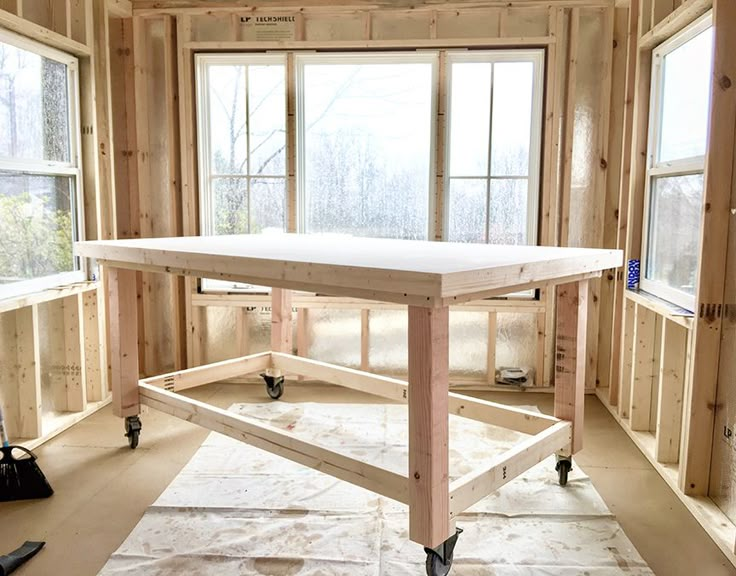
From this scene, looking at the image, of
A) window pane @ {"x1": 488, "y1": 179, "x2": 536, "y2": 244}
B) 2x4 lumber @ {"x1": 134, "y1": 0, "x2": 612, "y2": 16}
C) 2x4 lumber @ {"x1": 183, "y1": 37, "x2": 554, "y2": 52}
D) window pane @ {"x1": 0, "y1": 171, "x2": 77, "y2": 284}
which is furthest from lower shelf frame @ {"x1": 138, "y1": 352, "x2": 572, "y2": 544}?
2x4 lumber @ {"x1": 134, "y1": 0, "x2": 612, "y2": 16}

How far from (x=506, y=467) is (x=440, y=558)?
16.5 inches

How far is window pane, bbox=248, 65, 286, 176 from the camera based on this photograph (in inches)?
172

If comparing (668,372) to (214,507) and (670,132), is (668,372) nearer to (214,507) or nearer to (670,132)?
(670,132)

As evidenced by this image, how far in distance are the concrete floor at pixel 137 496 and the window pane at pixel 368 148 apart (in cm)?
165

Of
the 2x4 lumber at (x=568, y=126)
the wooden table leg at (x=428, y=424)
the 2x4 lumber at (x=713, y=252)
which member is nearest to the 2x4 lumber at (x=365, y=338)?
the 2x4 lumber at (x=568, y=126)

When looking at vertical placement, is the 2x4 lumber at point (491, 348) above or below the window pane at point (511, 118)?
below

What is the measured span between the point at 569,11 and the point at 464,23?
69 centimetres

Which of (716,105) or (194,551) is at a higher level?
(716,105)

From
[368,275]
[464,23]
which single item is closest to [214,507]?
[368,275]

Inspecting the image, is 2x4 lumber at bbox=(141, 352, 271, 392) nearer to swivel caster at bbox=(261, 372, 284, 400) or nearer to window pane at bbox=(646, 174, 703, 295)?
swivel caster at bbox=(261, 372, 284, 400)

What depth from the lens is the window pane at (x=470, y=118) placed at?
4.23 metres

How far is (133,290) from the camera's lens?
3211 mm

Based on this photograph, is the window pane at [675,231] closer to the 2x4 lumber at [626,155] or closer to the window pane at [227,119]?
the 2x4 lumber at [626,155]

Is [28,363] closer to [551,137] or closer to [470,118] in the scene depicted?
[470,118]
